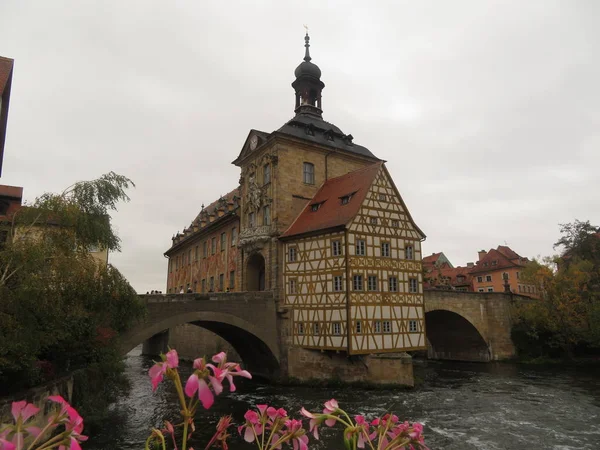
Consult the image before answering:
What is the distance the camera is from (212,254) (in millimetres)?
36531

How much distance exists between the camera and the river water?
44.9 ft

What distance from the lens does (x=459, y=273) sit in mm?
62688

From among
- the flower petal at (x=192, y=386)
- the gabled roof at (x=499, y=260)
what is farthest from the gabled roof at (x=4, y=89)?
the gabled roof at (x=499, y=260)

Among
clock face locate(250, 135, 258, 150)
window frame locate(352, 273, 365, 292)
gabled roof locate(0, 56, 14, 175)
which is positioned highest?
clock face locate(250, 135, 258, 150)

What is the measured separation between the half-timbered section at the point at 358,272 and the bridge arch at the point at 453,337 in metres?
9.36

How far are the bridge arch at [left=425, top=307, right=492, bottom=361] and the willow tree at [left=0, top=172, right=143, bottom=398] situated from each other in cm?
2306

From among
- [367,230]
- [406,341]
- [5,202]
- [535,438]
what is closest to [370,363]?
[406,341]

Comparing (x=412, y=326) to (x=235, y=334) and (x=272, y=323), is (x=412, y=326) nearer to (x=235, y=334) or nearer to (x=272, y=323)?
(x=272, y=323)

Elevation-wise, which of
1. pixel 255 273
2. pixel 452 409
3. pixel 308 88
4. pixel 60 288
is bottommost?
pixel 452 409

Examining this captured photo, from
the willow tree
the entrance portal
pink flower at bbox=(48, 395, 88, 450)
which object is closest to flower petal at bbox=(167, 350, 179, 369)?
pink flower at bbox=(48, 395, 88, 450)

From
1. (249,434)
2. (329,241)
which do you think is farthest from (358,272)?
(249,434)

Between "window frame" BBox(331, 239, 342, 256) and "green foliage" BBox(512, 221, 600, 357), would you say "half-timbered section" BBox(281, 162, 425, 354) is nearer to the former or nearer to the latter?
"window frame" BBox(331, 239, 342, 256)

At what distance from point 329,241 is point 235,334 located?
7.64m

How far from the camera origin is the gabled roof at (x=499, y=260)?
183 ft
